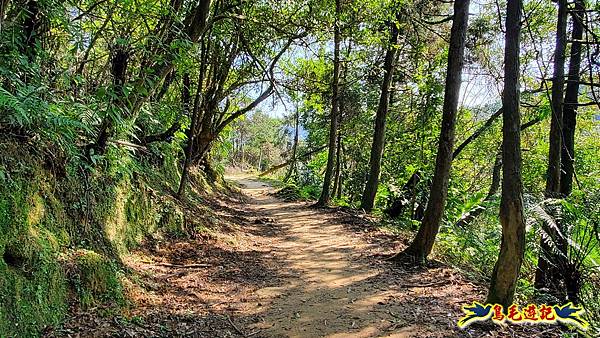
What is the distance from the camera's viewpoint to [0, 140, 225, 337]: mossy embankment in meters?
3.05

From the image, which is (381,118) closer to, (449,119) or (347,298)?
(449,119)

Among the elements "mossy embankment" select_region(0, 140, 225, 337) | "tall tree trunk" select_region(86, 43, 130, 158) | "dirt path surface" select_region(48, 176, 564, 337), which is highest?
"tall tree trunk" select_region(86, 43, 130, 158)

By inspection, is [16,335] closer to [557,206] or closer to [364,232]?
[557,206]

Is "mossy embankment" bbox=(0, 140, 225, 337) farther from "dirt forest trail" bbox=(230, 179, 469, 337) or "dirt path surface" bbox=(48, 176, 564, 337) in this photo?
"dirt forest trail" bbox=(230, 179, 469, 337)

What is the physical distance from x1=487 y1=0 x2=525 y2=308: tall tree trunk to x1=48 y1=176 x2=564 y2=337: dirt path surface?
759 millimetres

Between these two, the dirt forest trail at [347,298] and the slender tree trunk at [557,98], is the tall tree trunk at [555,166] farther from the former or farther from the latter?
the dirt forest trail at [347,298]

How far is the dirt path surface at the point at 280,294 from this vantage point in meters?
3.89

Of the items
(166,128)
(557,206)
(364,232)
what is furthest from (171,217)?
(557,206)

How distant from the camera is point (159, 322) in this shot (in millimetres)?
3863

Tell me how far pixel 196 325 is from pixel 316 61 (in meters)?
11.0

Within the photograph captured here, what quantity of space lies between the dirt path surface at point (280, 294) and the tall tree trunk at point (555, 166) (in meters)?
1.09

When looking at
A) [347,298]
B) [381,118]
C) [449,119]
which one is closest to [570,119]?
[449,119]

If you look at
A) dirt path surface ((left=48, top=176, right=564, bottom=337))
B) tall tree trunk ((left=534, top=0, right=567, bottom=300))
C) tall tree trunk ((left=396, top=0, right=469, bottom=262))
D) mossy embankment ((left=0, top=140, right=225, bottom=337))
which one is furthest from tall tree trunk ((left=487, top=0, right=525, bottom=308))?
mossy embankment ((left=0, top=140, right=225, bottom=337))

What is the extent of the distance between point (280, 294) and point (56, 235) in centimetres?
278
